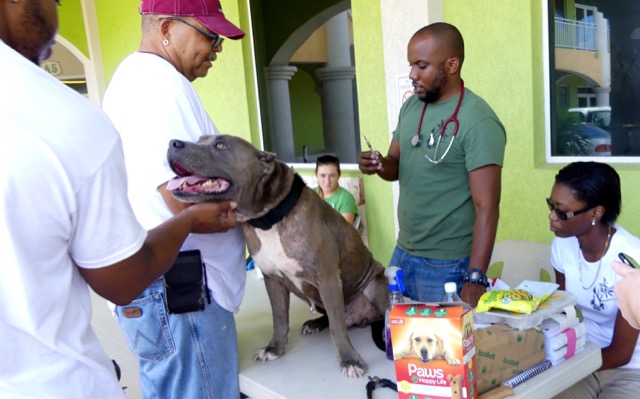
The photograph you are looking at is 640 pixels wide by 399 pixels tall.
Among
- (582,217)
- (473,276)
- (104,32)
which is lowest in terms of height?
(473,276)

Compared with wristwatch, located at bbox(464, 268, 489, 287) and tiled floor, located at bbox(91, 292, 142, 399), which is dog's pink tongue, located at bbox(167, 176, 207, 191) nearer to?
wristwatch, located at bbox(464, 268, 489, 287)

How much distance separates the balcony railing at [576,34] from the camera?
11.4ft

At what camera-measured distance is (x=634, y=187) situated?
319 cm

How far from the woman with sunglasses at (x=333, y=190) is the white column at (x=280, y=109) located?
1.38m

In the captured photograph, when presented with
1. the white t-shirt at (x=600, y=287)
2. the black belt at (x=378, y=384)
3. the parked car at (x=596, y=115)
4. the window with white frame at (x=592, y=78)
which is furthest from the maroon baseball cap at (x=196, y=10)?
the parked car at (x=596, y=115)

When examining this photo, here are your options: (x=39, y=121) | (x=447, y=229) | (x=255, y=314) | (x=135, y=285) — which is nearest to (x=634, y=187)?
(x=447, y=229)

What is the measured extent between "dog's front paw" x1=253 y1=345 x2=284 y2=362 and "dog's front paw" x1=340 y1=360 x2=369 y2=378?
30cm

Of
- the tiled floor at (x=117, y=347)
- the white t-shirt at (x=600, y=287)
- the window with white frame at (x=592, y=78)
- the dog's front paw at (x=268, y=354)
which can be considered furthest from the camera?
the tiled floor at (x=117, y=347)

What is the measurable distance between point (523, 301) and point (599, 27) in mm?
2473

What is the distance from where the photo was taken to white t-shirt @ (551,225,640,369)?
2141 mm

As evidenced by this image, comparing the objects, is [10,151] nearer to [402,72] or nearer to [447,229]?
[447,229]

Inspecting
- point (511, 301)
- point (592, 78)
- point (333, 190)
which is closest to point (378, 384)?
point (511, 301)

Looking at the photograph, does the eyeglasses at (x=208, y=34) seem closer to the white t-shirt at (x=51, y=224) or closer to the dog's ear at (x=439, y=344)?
the white t-shirt at (x=51, y=224)

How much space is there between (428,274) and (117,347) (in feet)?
10.4
